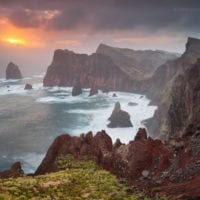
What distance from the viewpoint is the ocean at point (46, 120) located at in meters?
90.3

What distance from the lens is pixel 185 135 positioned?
103 feet

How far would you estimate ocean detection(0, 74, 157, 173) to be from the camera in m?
90.3

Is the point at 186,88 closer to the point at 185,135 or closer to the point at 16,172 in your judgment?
the point at 185,135

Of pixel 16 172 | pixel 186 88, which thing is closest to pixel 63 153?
pixel 16 172

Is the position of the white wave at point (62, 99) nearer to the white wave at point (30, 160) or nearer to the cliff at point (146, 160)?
the white wave at point (30, 160)

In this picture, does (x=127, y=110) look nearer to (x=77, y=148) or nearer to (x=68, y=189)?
(x=77, y=148)

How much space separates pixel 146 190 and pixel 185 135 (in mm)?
12745

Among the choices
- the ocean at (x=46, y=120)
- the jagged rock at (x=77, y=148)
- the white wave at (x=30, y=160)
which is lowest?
the white wave at (x=30, y=160)

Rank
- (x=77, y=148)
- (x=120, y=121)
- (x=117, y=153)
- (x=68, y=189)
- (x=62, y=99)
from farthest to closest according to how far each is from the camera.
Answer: (x=62, y=99) < (x=120, y=121) < (x=77, y=148) < (x=117, y=153) < (x=68, y=189)

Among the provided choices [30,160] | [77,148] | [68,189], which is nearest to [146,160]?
[68,189]

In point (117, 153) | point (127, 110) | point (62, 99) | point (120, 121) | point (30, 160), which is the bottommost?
point (30, 160)

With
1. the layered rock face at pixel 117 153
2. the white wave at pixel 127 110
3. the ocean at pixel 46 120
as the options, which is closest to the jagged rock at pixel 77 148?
the layered rock face at pixel 117 153

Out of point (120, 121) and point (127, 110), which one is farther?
point (127, 110)

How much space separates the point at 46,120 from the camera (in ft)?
440
